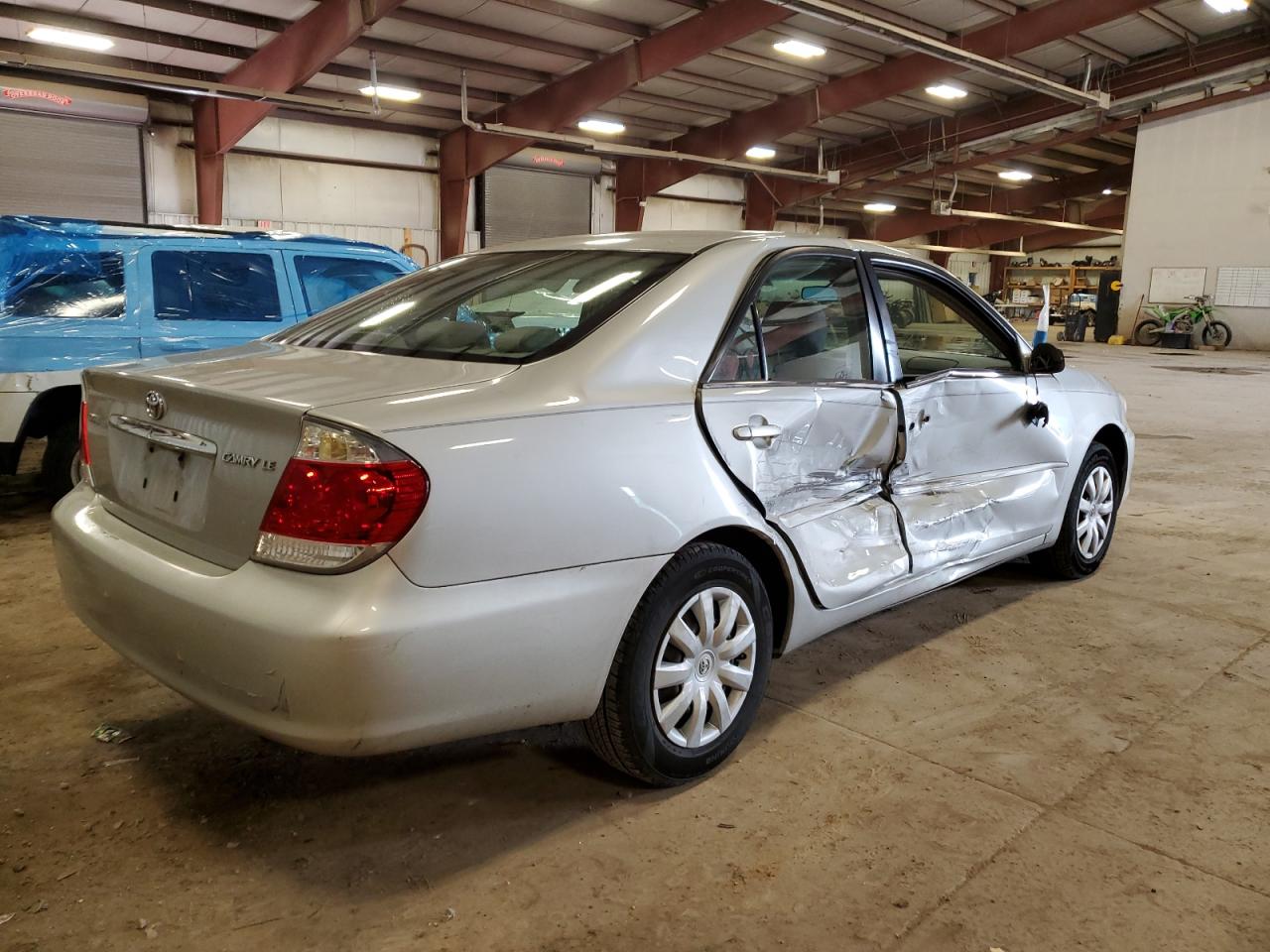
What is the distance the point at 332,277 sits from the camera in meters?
5.91

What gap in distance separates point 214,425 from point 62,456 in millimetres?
3761

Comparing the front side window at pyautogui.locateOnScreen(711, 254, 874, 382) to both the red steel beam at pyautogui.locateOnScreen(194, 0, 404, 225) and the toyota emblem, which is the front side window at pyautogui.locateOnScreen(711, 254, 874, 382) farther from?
the red steel beam at pyautogui.locateOnScreen(194, 0, 404, 225)

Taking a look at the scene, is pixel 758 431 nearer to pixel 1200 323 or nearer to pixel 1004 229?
pixel 1200 323

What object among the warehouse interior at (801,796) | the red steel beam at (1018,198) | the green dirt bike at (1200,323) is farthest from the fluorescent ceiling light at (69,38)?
the green dirt bike at (1200,323)

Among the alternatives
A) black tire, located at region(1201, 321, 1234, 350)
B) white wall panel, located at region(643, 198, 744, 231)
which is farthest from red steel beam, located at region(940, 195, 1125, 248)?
white wall panel, located at region(643, 198, 744, 231)

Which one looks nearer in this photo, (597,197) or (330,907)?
(330,907)

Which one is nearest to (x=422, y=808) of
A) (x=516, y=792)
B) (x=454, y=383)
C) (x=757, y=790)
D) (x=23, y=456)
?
(x=516, y=792)

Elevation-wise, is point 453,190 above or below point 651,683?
above

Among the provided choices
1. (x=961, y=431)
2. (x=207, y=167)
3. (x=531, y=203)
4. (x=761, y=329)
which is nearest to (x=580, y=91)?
(x=531, y=203)

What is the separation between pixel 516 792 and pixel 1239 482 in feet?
20.1

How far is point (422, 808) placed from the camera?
2303mm

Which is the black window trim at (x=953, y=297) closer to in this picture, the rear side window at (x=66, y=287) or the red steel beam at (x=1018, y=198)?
the rear side window at (x=66, y=287)

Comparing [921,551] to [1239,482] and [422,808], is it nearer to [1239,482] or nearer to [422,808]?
[422,808]

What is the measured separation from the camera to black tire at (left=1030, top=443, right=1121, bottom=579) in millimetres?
3980
